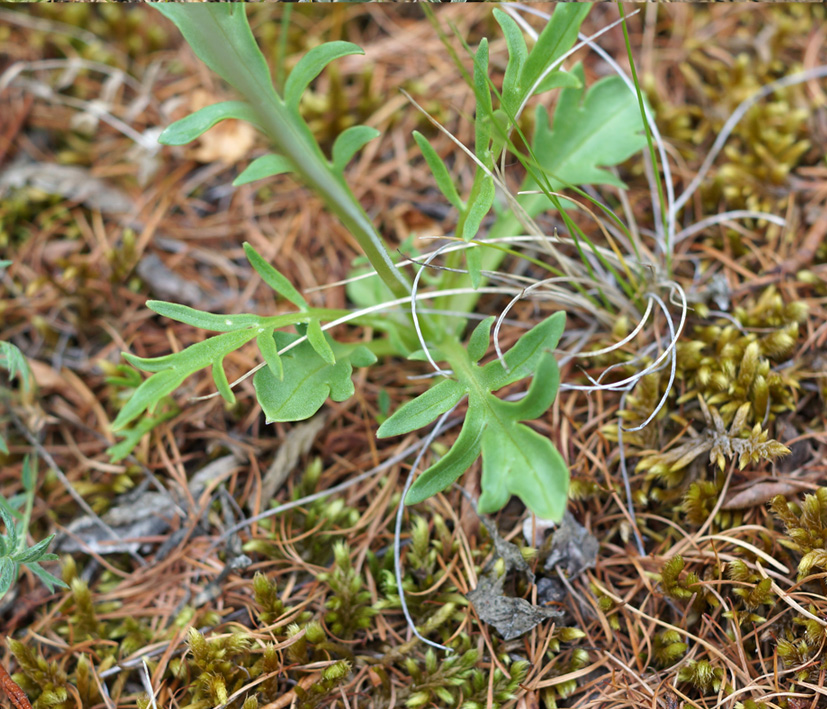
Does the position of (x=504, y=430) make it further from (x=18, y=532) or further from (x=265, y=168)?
(x=18, y=532)

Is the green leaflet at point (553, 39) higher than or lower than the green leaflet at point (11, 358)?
lower

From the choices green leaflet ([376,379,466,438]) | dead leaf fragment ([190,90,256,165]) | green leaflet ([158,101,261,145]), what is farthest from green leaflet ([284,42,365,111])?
green leaflet ([376,379,466,438])

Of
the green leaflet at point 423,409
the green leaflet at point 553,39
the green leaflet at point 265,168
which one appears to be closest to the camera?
the green leaflet at point 423,409

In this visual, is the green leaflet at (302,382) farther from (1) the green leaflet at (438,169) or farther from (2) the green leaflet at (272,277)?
(1) the green leaflet at (438,169)

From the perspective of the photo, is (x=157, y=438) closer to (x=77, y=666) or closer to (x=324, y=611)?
(x=77, y=666)

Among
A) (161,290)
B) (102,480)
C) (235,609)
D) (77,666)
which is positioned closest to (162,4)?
(161,290)

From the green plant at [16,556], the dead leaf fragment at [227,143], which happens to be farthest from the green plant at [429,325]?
the dead leaf fragment at [227,143]
